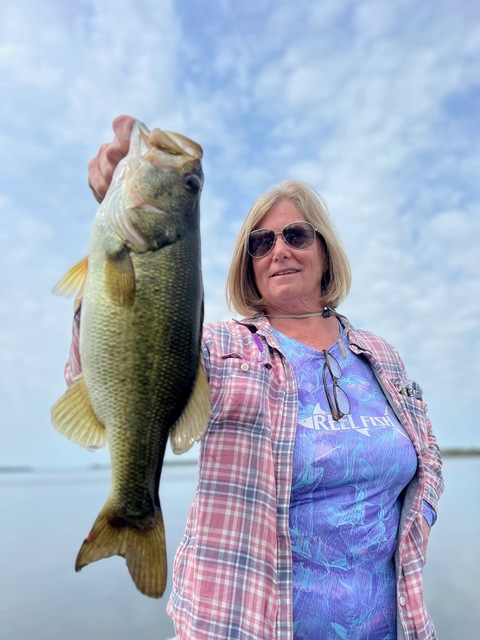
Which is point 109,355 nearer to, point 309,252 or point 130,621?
point 309,252

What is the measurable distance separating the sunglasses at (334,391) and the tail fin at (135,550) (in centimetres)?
111

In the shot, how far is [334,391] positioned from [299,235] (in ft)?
3.41

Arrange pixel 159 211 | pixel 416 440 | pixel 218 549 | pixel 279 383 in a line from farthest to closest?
pixel 416 440, pixel 279 383, pixel 218 549, pixel 159 211

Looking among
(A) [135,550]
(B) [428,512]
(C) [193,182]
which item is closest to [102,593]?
(B) [428,512]

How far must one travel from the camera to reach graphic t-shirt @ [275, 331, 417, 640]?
235 cm

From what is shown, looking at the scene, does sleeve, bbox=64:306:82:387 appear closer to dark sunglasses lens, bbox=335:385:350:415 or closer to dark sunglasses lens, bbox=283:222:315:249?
dark sunglasses lens, bbox=335:385:350:415

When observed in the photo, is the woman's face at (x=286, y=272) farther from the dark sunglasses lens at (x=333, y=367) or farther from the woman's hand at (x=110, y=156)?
the woman's hand at (x=110, y=156)

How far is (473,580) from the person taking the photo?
333 inches

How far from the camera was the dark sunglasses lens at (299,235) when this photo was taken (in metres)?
3.28

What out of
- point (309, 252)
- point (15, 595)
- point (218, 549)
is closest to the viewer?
point (218, 549)

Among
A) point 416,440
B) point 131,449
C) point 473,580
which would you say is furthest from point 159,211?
point 473,580

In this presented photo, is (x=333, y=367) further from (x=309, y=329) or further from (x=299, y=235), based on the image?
(x=299, y=235)

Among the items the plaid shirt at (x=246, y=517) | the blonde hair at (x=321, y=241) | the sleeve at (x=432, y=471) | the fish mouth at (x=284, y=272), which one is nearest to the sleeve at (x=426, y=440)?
the sleeve at (x=432, y=471)

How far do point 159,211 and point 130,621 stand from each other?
6.22 metres
